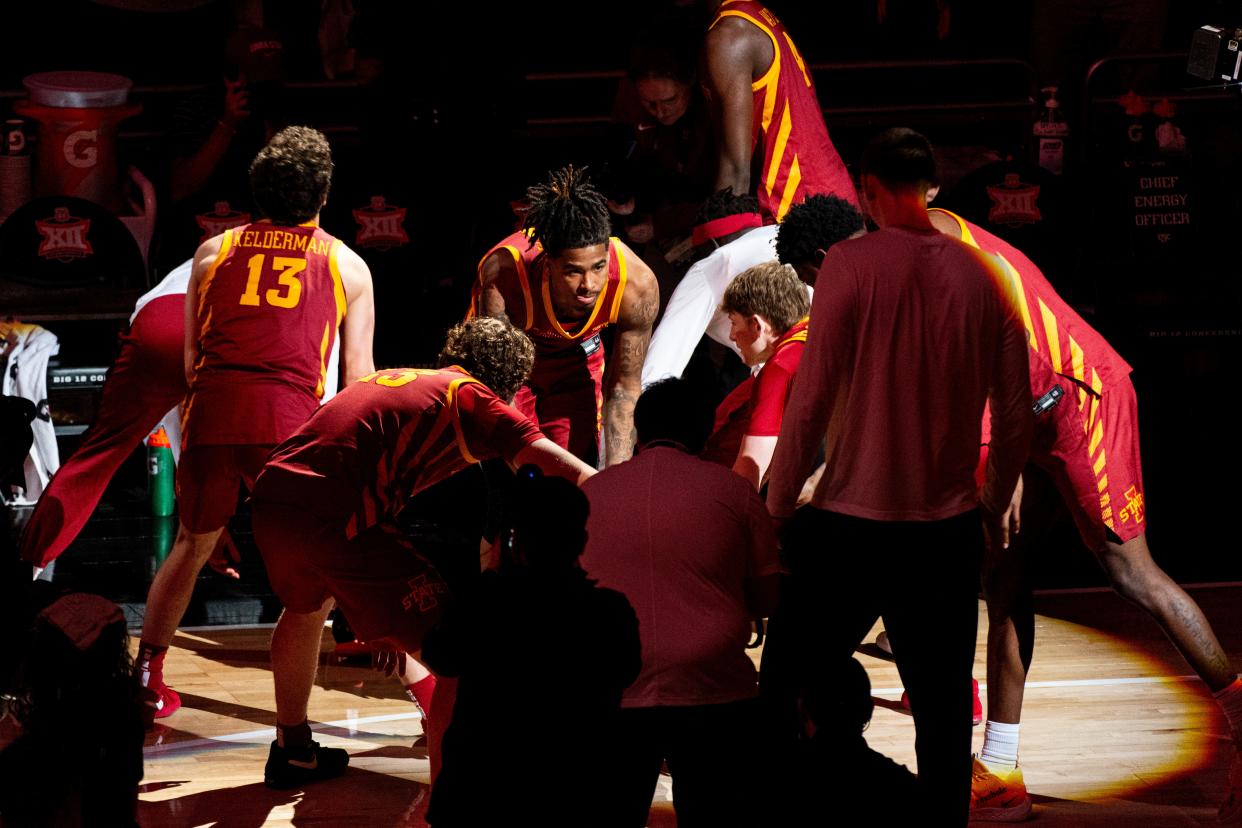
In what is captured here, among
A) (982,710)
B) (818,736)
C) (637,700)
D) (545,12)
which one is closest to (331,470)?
(637,700)

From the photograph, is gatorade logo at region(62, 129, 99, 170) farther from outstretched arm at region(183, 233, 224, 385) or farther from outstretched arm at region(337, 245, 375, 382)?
outstretched arm at region(337, 245, 375, 382)

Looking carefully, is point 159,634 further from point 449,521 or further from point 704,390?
point 449,521

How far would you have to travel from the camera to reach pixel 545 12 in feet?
29.3

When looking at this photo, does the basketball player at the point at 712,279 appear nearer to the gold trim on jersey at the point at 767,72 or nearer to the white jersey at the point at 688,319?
the white jersey at the point at 688,319

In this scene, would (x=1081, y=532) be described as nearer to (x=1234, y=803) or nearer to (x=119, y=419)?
(x=1234, y=803)

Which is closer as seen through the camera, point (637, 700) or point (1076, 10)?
point (637, 700)

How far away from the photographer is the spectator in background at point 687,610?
2.89 meters

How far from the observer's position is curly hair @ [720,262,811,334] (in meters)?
4.08

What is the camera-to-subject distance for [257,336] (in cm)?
441

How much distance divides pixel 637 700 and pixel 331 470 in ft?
3.78

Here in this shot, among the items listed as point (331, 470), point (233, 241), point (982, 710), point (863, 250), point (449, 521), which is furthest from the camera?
point (449, 521)

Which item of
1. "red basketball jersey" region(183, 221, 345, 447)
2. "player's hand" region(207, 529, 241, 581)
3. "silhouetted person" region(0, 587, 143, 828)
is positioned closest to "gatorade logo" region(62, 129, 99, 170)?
"player's hand" region(207, 529, 241, 581)

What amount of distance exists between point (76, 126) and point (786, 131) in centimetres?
424

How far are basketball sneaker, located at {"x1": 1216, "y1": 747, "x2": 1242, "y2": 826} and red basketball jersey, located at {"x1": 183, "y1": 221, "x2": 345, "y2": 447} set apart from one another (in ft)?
8.50
